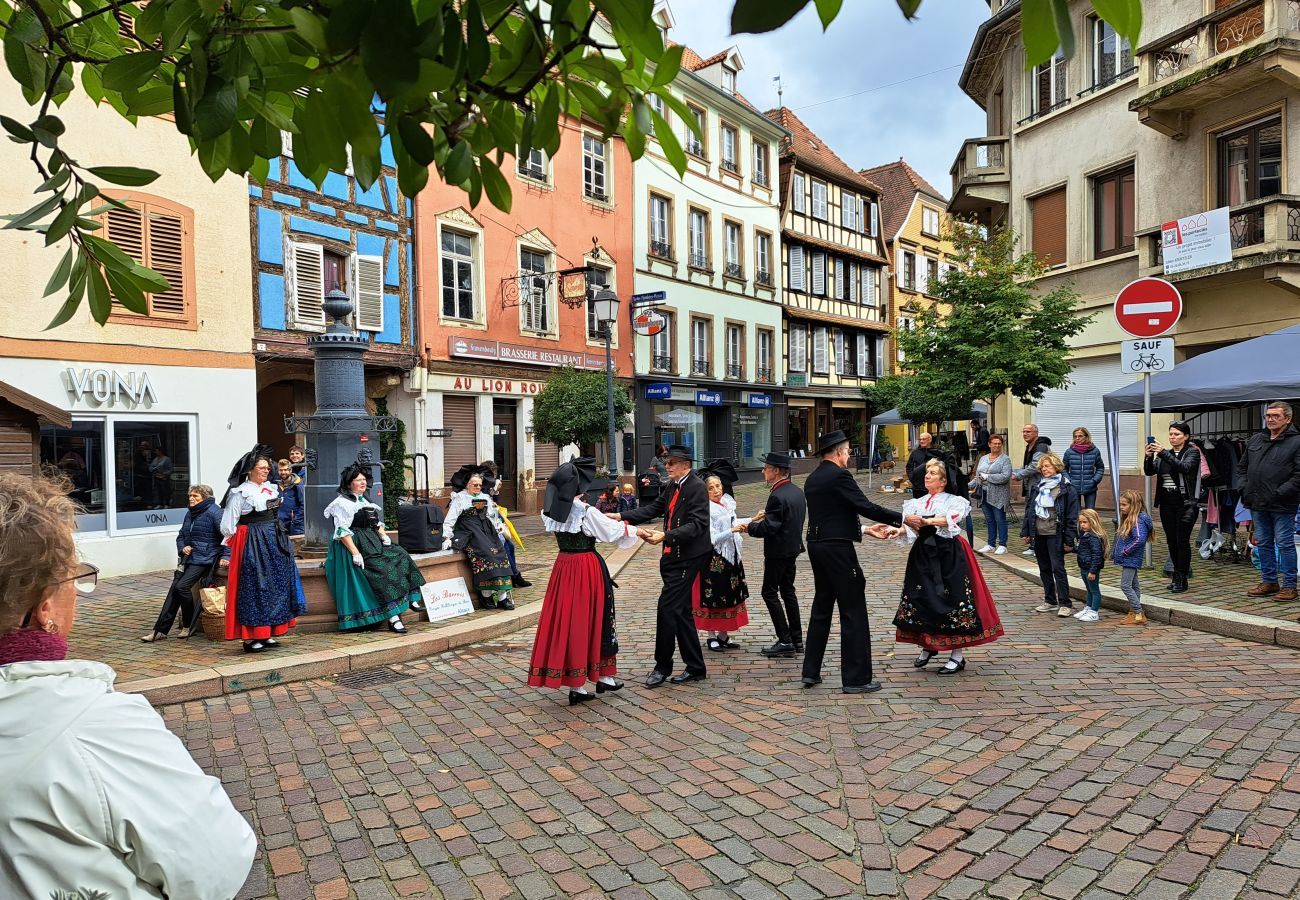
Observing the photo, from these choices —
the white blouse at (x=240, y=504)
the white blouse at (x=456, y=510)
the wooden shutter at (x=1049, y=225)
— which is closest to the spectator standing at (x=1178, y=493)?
the white blouse at (x=456, y=510)

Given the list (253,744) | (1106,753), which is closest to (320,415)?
(253,744)

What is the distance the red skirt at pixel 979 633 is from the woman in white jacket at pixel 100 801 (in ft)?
18.9

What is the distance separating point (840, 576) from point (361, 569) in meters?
4.65

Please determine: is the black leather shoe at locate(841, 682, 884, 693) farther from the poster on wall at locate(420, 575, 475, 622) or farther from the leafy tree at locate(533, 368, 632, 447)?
the leafy tree at locate(533, 368, 632, 447)

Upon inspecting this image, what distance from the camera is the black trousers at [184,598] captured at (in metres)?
8.16

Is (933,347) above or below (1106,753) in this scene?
above

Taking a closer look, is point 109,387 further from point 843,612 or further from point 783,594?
point 843,612

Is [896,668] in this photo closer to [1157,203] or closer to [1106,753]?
[1106,753]

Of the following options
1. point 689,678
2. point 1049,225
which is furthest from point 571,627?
point 1049,225

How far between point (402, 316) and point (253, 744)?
1447cm

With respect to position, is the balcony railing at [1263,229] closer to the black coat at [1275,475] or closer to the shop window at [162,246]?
the black coat at [1275,475]

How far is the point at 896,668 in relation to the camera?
22.2 feet

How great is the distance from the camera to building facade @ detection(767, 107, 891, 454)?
34594 millimetres

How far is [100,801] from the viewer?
1360 mm
